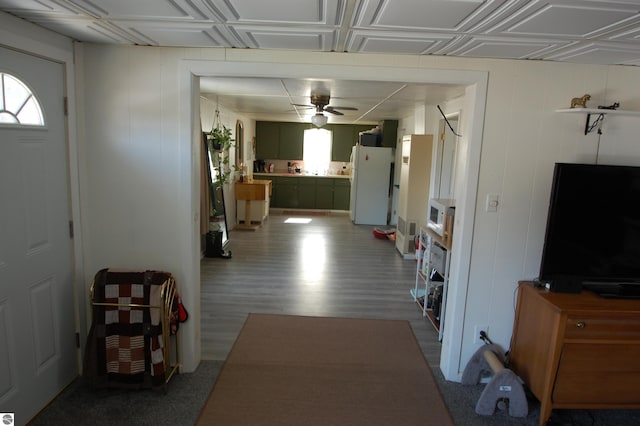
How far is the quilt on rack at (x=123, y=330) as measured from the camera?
2449 millimetres

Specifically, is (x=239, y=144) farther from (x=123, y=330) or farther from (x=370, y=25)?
(x=370, y=25)

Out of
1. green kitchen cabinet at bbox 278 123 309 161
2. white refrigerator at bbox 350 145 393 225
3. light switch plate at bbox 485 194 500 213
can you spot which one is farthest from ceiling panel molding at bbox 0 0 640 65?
green kitchen cabinet at bbox 278 123 309 161

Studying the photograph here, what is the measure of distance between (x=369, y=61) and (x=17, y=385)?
282 centimetres

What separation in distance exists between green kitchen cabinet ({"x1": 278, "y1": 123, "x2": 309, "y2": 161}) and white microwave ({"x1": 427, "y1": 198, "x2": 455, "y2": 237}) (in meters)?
6.38

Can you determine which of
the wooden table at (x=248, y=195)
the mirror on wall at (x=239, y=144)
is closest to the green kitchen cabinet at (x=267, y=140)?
the mirror on wall at (x=239, y=144)

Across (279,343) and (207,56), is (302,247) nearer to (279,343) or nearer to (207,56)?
(279,343)

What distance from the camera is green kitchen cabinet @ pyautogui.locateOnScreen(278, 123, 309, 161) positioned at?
9.81m

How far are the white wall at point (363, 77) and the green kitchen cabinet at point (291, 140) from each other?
735cm

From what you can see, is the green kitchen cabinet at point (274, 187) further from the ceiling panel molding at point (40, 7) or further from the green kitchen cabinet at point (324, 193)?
the ceiling panel molding at point (40, 7)

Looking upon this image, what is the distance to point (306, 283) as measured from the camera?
4.71 m

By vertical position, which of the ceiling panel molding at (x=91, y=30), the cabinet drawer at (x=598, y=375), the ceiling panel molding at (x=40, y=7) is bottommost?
the cabinet drawer at (x=598, y=375)

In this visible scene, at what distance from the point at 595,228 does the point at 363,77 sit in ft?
5.69

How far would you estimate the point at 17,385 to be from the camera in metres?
2.16

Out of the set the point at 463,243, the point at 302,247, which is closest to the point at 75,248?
the point at 463,243
